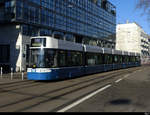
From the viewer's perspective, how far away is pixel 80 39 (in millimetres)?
46500

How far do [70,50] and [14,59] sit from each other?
15.6 meters

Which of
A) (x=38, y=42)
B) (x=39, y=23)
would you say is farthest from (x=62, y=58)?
(x=39, y=23)

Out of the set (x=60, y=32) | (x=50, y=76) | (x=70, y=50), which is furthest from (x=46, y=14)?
(x=50, y=76)

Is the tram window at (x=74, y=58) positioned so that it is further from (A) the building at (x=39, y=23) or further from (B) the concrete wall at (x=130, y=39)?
(B) the concrete wall at (x=130, y=39)

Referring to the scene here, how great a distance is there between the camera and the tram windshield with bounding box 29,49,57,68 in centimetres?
1317

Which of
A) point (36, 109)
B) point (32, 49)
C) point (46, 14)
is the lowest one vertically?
point (36, 109)

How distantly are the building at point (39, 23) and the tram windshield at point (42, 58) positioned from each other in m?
3.42

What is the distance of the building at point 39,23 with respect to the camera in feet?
94.4

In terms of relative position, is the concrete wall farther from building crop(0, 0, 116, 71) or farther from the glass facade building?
building crop(0, 0, 116, 71)

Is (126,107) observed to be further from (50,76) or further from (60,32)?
(60,32)

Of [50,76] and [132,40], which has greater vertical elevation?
[132,40]

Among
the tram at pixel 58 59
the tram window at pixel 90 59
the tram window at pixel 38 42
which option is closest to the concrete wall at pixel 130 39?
the tram window at pixel 90 59

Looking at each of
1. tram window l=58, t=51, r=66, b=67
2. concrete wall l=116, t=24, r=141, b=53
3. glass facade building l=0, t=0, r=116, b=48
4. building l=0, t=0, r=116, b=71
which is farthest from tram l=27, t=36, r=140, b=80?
concrete wall l=116, t=24, r=141, b=53

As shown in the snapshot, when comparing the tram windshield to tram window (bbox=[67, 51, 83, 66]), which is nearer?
the tram windshield
